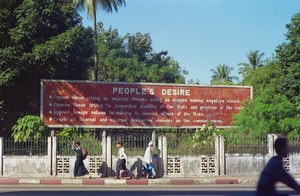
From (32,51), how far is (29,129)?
5.02m

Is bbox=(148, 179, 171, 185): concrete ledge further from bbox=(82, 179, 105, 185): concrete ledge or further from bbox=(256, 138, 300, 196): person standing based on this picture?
bbox=(256, 138, 300, 196): person standing

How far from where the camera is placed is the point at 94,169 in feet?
57.9

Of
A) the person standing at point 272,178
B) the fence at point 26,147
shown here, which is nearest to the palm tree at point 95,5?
the fence at point 26,147

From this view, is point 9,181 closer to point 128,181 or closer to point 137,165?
point 128,181

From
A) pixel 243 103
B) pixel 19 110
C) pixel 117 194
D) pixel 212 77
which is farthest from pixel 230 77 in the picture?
pixel 117 194

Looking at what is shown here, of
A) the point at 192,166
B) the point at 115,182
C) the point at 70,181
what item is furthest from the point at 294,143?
the point at 70,181

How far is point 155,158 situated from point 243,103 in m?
8.36

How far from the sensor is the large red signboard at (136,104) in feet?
71.2

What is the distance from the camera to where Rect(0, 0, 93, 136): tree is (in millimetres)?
21312

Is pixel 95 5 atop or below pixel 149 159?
atop

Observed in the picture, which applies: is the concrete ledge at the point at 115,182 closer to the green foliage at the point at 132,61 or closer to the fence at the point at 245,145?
the fence at the point at 245,145

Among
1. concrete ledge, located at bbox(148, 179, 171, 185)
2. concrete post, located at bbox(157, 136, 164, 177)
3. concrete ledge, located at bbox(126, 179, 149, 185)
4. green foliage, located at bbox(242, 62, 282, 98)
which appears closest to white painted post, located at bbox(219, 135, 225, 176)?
concrete post, located at bbox(157, 136, 164, 177)

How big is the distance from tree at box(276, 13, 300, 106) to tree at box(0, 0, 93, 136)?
13.2m

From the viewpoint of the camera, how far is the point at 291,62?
27641mm
